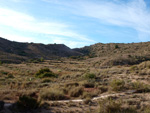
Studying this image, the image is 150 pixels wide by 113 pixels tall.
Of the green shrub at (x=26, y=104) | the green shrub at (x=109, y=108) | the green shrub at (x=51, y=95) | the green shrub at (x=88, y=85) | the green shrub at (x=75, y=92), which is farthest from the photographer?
the green shrub at (x=88, y=85)

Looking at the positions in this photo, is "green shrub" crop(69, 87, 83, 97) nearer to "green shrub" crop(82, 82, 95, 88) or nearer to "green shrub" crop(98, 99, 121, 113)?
"green shrub" crop(82, 82, 95, 88)

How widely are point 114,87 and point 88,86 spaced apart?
2870 millimetres

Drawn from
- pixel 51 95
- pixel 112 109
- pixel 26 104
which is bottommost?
pixel 51 95

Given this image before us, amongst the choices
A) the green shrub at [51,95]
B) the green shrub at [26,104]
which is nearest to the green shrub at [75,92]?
the green shrub at [51,95]

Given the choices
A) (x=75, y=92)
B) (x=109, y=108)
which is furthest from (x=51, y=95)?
(x=109, y=108)

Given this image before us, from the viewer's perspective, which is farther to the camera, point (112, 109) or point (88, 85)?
point (88, 85)

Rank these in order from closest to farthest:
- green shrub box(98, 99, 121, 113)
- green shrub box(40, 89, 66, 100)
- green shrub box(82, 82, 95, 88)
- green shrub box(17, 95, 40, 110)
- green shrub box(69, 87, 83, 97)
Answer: green shrub box(98, 99, 121, 113) < green shrub box(17, 95, 40, 110) < green shrub box(40, 89, 66, 100) < green shrub box(69, 87, 83, 97) < green shrub box(82, 82, 95, 88)

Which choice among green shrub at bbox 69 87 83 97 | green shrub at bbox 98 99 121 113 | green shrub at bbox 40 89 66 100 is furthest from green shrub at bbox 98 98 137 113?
green shrub at bbox 69 87 83 97

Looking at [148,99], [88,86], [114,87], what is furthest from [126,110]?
[88,86]

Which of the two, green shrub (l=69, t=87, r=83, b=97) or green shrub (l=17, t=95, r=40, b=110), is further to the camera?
green shrub (l=69, t=87, r=83, b=97)

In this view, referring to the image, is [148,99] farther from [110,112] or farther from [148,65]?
[148,65]

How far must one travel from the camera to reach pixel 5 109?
21.4ft

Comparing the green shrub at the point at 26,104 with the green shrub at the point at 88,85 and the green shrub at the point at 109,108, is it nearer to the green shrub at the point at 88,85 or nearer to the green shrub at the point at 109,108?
the green shrub at the point at 109,108

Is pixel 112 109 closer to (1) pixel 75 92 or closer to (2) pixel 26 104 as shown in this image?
(2) pixel 26 104
